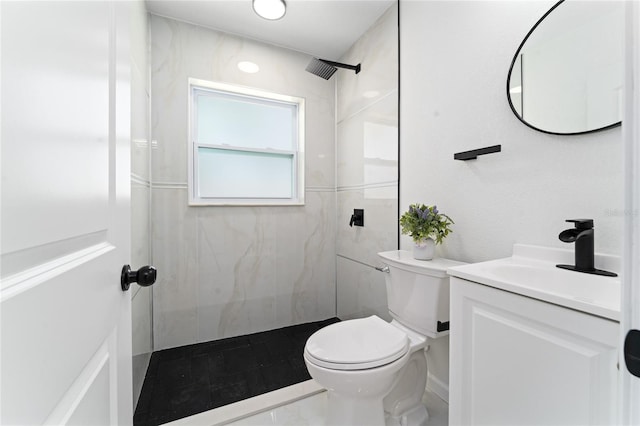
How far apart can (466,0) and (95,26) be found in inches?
61.0

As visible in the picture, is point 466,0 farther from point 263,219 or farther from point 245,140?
point 263,219

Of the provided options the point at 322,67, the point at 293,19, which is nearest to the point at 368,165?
the point at 322,67

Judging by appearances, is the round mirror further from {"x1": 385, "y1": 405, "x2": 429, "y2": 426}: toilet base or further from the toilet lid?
{"x1": 385, "y1": 405, "x2": 429, "y2": 426}: toilet base

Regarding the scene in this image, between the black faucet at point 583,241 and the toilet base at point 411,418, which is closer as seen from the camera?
the black faucet at point 583,241

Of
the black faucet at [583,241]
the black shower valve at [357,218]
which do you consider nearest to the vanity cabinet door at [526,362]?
the black faucet at [583,241]

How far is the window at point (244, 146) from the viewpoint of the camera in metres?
2.05

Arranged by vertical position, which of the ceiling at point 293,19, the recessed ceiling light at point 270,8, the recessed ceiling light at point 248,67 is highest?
the ceiling at point 293,19

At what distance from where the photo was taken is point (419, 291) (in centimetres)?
122

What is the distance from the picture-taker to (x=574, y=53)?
37.2 inches

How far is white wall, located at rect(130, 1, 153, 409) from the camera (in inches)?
51.9

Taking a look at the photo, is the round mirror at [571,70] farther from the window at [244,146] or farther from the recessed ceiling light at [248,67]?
the recessed ceiling light at [248,67]

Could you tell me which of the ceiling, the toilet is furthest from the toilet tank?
the ceiling

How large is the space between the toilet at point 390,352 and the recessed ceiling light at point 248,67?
5.85 ft

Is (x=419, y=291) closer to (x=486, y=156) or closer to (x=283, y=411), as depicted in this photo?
(x=486, y=156)
